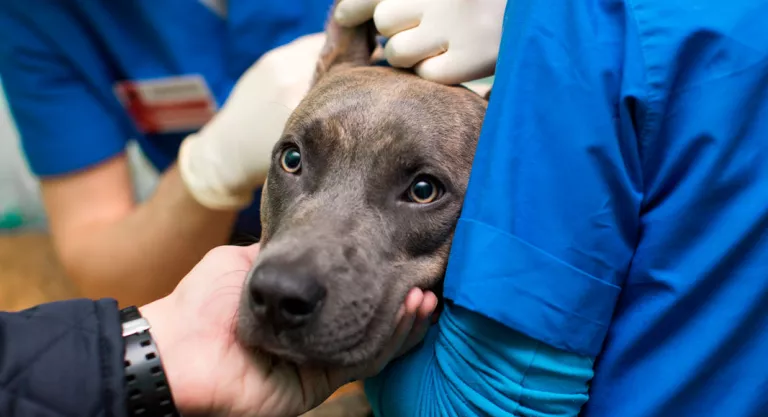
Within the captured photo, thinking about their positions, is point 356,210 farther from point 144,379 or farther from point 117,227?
point 117,227

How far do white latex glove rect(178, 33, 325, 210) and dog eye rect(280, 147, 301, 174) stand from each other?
0.34 m

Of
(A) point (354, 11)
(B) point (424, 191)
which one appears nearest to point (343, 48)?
(A) point (354, 11)

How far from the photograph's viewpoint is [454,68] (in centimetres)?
147

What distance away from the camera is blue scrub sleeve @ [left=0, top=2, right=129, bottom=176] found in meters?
2.14

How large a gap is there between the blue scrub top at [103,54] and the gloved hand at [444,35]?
2.75ft

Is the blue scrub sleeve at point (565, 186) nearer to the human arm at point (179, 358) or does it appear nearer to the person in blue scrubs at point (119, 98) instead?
the human arm at point (179, 358)

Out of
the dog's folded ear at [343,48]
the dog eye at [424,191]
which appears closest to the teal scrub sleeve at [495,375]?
the dog eye at [424,191]

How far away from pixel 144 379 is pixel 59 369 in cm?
14

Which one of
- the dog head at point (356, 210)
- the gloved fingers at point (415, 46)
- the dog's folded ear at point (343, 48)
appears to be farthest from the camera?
the dog's folded ear at point (343, 48)

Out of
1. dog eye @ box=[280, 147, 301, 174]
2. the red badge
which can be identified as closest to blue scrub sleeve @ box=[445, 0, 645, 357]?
dog eye @ box=[280, 147, 301, 174]

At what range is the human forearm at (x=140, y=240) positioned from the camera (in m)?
2.18

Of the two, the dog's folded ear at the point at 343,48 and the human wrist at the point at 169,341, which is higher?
the dog's folded ear at the point at 343,48

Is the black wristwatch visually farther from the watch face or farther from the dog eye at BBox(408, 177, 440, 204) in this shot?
the dog eye at BBox(408, 177, 440, 204)

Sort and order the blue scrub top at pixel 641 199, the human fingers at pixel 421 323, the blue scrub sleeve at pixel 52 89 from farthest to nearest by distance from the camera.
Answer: the blue scrub sleeve at pixel 52 89 < the human fingers at pixel 421 323 < the blue scrub top at pixel 641 199
